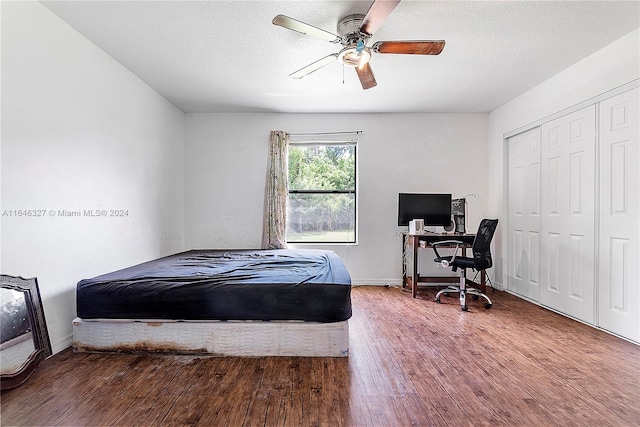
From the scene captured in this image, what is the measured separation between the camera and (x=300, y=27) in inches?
86.0

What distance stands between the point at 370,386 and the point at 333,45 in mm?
2654

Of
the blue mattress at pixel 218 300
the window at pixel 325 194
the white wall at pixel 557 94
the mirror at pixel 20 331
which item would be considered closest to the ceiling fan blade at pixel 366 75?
the blue mattress at pixel 218 300

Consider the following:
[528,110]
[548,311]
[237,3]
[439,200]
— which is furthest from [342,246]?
[237,3]

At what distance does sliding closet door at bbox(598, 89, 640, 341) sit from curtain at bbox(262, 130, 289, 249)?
11.5 feet

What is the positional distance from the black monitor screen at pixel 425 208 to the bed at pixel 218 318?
7.98 ft

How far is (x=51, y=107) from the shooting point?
93.7 inches

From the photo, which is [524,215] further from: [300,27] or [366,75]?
[300,27]

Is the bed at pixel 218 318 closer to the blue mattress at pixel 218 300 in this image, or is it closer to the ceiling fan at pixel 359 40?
the blue mattress at pixel 218 300

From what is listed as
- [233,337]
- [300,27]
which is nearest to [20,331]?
[233,337]

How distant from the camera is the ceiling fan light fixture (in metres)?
2.46

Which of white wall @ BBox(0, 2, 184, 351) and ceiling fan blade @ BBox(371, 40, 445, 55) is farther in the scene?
ceiling fan blade @ BBox(371, 40, 445, 55)

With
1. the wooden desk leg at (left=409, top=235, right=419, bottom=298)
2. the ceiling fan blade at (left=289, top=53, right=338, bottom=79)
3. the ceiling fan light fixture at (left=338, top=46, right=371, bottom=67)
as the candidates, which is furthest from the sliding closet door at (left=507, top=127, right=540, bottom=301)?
the ceiling fan blade at (left=289, top=53, right=338, bottom=79)

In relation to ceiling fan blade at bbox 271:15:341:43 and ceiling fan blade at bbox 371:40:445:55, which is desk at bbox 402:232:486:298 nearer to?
ceiling fan blade at bbox 371:40:445:55

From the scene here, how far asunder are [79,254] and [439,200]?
13.5ft
